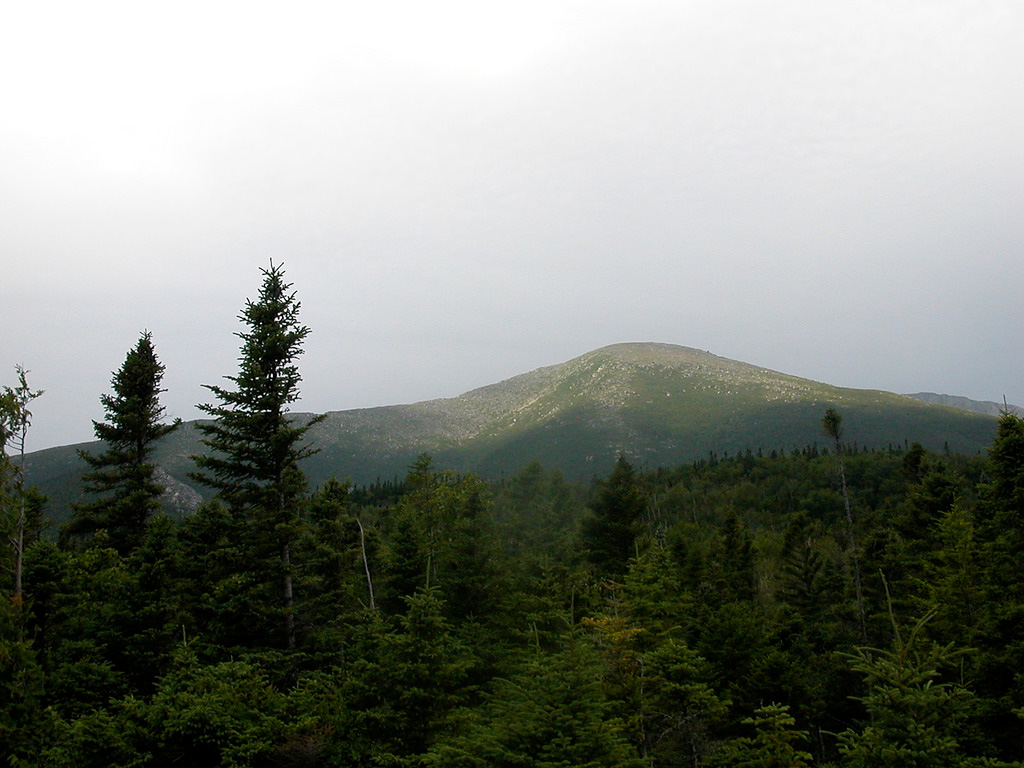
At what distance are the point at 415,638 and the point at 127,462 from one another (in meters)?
21.7

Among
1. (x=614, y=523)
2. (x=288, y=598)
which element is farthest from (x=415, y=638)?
(x=614, y=523)

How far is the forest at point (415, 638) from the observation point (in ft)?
39.7

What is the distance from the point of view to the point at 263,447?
22.1 metres

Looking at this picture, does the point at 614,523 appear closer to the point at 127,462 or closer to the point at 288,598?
the point at 288,598

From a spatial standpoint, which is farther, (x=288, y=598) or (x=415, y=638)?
(x=288, y=598)

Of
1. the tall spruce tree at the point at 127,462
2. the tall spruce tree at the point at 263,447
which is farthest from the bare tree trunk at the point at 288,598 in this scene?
the tall spruce tree at the point at 127,462

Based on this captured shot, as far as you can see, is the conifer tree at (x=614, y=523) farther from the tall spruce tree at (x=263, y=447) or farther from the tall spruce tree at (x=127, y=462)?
the tall spruce tree at (x=127, y=462)

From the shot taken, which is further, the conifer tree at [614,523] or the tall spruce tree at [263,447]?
Answer: the conifer tree at [614,523]

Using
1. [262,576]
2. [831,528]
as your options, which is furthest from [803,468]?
[262,576]

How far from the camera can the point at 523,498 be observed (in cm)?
4550

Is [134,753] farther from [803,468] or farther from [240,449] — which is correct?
[803,468]

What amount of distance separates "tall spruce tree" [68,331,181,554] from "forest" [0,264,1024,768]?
0.11 m

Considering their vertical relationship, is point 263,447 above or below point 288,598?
above

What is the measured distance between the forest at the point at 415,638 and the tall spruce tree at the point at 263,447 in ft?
0.32
